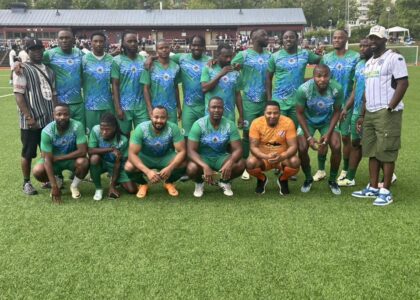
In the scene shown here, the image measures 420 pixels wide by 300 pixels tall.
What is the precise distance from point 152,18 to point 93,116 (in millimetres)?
52504

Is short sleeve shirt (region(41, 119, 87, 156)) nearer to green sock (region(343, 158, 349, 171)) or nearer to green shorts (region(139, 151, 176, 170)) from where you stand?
green shorts (region(139, 151, 176, 170))

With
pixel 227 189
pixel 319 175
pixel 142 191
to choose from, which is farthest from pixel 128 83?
pixel 319 175

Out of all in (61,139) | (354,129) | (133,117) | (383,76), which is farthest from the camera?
(133,117)

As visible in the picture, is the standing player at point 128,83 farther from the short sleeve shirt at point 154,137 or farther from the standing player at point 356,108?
the standing player at point 356,108

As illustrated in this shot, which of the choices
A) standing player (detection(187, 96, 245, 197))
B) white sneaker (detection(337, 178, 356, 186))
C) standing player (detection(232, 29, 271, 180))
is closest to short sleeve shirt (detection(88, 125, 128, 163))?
standing player (detection(187, 96, 245, 197))

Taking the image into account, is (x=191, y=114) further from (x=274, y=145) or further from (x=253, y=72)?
(x=274, y=145)

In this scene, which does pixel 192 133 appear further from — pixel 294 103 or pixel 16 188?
pixel 16 188

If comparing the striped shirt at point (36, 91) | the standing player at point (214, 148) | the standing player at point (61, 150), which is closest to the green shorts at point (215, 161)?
the standing player at point (214, 148)

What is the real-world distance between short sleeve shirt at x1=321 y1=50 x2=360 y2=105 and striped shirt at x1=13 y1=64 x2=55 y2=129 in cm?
361

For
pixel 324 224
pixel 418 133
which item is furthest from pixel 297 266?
pixel 418 133

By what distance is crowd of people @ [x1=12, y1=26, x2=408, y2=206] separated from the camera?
5219 mm

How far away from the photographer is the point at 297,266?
359 centimetres

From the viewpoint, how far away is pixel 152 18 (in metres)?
55.5

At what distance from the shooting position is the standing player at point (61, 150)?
5203mm
